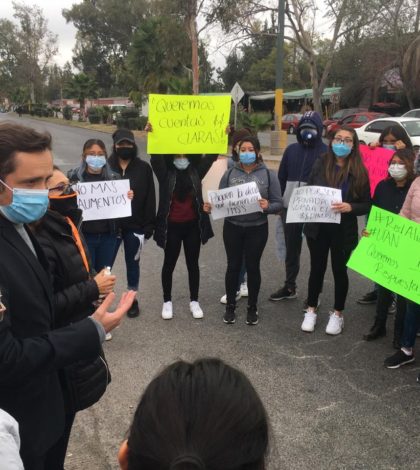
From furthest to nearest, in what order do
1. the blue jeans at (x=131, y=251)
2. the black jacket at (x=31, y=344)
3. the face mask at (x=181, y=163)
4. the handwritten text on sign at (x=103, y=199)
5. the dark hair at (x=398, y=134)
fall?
the dark hair at (x=398, y=134) → the blue jeans at (x=131, y=251) → the face mask at (x=181, y=163) → the handwritten text on sign at (x=103, y=199) → the black jacket at (x=31, y=344)

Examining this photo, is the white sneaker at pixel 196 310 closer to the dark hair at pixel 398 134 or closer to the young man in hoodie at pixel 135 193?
the young man in hoodie at pixel 135 193

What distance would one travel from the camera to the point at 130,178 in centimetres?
421

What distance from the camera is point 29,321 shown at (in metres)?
1.49

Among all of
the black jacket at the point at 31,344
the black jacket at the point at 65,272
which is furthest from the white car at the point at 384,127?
the black jacket at the point at 31,344

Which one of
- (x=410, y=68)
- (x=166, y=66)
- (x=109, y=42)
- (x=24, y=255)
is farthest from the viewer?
(x=109, y=42)

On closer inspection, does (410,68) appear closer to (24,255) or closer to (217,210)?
(217,210)

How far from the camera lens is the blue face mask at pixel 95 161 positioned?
12.9 feet

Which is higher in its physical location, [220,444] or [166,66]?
[166,66]

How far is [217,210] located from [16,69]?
90231 mm

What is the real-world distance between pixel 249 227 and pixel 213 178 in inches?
25.6

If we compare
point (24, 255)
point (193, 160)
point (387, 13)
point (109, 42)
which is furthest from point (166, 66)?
point (109, 42)

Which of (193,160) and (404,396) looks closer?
(404,396)

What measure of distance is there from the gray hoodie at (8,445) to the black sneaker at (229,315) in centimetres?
327

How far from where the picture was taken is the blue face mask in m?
3.92
